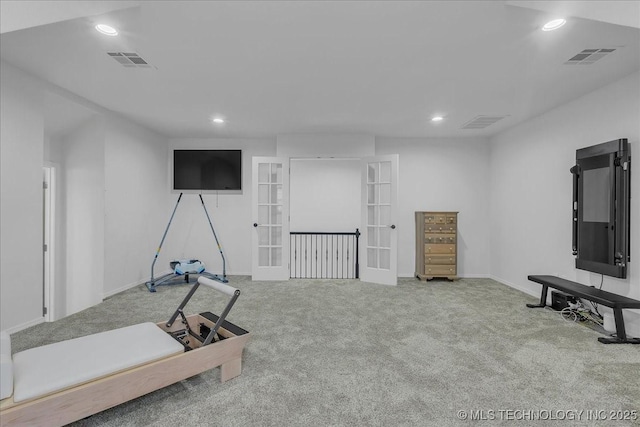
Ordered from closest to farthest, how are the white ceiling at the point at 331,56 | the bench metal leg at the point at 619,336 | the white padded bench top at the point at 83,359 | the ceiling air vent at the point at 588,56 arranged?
the white padded bench top at the point at 83,359 → the white ceiling at the point at 331,56 → the ceiling air vent at the point at 588,56 → the bench metal leg at the point at 619,336

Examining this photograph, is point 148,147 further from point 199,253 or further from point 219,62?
point 219,62

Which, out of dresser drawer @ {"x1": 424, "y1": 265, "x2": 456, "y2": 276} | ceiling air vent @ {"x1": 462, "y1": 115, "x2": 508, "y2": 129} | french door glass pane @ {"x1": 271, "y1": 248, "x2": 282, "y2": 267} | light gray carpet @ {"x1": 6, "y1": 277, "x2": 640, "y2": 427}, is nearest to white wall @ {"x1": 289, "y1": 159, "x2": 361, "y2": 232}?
french door glass pane @ {"x1": 271, "y1": 248, "x2": 282, "y2": 267}

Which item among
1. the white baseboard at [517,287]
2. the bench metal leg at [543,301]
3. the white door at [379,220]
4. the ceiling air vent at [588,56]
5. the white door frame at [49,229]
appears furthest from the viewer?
the white door at [379,220]

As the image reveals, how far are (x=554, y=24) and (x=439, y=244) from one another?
3592mm

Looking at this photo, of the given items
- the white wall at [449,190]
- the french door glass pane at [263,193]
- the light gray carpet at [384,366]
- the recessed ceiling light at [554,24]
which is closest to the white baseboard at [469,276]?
the white wall at [449,190]

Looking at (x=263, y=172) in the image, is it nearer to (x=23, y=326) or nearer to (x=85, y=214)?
(x=85, y=214)

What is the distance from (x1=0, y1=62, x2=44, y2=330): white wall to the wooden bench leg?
2.39m

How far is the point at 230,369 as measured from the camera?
211 centimetres

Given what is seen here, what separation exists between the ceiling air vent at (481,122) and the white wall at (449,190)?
30.1 inches

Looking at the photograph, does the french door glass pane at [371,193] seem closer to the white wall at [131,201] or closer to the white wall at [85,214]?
the white wall at [131,201]

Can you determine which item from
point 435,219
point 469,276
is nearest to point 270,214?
point 435,219

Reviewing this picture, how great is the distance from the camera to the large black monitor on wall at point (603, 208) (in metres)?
2.96

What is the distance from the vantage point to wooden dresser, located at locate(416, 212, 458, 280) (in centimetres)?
515

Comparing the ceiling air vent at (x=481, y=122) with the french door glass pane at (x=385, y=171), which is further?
the french door glass pane at (x=385, y=171)
